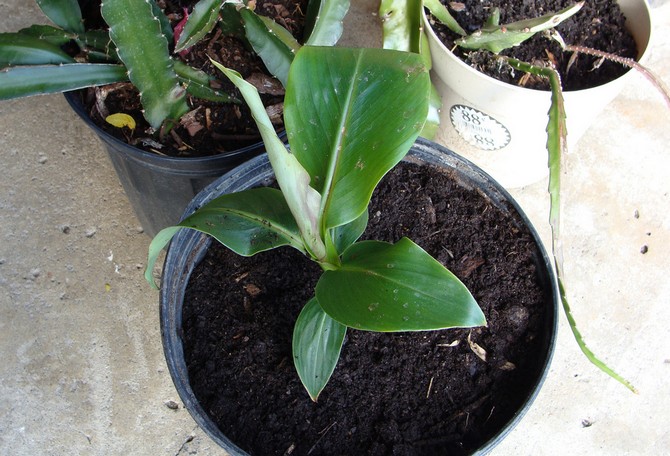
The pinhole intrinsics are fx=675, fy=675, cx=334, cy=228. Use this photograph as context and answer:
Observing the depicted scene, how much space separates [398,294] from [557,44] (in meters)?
0.75

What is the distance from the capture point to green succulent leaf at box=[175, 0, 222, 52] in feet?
3.38

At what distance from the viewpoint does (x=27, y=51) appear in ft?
3.53

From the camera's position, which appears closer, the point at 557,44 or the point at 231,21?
the point at 231,21

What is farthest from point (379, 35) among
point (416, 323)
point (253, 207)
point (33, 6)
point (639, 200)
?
point (416, 323)

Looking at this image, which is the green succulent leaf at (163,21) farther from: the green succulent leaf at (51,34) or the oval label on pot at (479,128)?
the oval label on pot at (479,128)

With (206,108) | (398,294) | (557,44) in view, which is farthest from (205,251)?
(557,44)

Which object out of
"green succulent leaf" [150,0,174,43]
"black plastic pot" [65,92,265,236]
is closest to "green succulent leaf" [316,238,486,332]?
→ "black plastic pot" [65,92,265,236]

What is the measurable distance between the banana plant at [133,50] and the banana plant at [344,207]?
0.26 meters

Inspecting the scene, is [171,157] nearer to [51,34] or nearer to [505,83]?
[51,34]

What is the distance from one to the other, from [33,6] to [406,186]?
49.8 inches

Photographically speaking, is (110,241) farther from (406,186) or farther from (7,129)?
(406,186)

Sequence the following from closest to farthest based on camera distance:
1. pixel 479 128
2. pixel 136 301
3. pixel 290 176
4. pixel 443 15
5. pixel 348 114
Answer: pixel 290 176, pixel 348 114, pixel 443 15, pixel 479 128, pixel 136 301

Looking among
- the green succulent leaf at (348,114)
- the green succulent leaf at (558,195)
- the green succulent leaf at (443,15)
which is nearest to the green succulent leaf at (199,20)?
the green succulent leaf at (348,114)

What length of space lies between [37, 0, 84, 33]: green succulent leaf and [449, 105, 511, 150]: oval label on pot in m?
0.73
